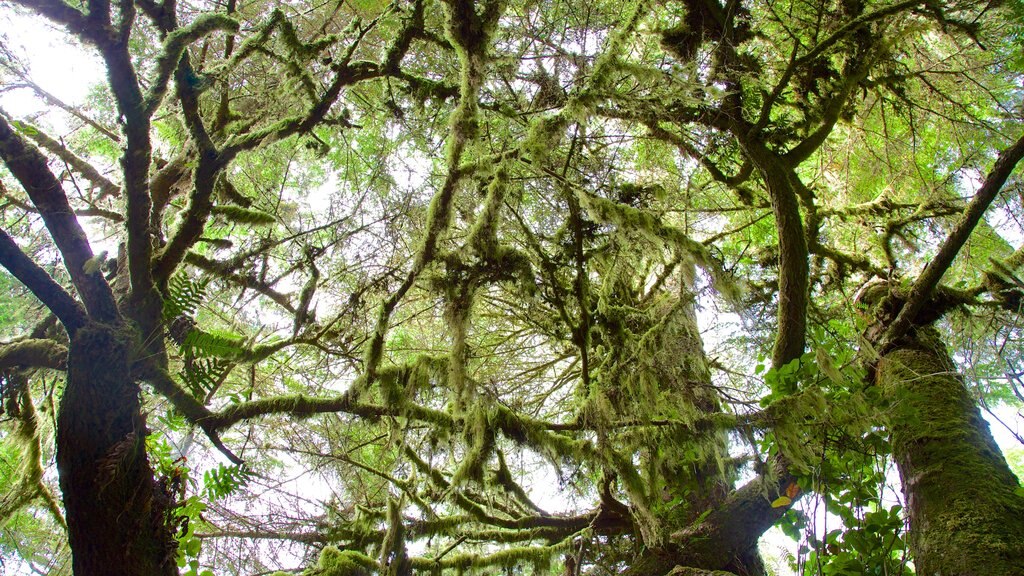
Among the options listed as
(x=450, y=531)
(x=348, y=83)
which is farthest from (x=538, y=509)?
(x=348, y=83)

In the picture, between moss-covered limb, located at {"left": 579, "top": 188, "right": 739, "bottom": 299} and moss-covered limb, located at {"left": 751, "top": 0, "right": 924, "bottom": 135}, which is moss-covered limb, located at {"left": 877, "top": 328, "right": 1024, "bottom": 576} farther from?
moss-covered limb, located at {"left": 751, "top": 0, "right": 924, "bottom": 135}

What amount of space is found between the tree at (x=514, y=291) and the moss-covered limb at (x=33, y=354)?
0.6 inches

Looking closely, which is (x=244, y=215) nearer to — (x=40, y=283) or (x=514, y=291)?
(x=40, y=283)

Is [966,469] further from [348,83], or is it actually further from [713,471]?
[348,83]

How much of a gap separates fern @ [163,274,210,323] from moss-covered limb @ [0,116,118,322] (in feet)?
0.74

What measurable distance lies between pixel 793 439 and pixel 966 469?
3.09ft

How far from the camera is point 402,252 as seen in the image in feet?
13.0

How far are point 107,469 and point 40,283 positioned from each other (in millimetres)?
904

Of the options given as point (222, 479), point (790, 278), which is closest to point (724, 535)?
point (790, 278)

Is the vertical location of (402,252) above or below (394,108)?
below

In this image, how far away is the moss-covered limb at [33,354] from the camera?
2.78 m

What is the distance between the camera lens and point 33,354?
9.34 feet

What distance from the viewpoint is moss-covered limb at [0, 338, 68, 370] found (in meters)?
2.78

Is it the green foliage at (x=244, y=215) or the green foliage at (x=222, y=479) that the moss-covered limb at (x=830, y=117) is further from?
the green foliage at (x=222, y=479)
